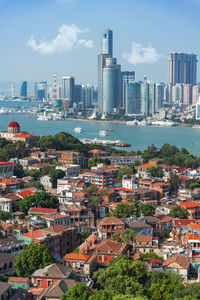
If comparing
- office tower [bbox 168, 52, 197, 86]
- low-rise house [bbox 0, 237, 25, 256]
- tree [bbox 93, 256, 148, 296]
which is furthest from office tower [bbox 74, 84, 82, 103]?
tree [bbox 93, 256, 148, 296]

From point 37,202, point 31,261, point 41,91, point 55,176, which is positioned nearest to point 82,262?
point 31,261

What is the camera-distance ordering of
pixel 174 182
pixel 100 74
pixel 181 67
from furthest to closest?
pixel 181 67
pixel 100 74
pixel 174 182

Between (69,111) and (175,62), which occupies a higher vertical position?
(175,62)

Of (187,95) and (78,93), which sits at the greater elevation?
(78,93)

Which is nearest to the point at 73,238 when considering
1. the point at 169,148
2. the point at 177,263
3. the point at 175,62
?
the point at 177,263

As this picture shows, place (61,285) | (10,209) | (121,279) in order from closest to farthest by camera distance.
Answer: (61,285) → (121,279) → (10,209)

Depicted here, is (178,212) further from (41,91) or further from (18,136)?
(41,91)

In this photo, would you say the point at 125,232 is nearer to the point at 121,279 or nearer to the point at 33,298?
the point at 121,279
